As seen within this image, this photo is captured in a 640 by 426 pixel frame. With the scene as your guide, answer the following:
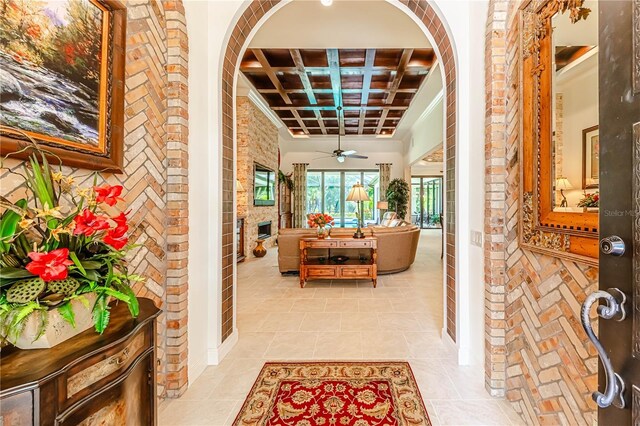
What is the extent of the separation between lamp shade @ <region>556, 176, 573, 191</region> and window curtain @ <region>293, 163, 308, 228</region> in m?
9.23

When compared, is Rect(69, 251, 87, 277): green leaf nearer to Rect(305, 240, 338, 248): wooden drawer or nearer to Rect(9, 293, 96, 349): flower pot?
Rect(9, 293, 96, 349): flower pot

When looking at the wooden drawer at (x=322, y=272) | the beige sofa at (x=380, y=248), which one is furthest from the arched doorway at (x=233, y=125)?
the beige sofa at (x=380, y=248)

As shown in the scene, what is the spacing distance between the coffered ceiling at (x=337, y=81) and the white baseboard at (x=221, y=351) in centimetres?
381

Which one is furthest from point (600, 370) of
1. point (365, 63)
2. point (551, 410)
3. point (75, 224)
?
point (365, 63)

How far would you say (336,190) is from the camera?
11289mm

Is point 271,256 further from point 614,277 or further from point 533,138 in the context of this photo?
point 614,277

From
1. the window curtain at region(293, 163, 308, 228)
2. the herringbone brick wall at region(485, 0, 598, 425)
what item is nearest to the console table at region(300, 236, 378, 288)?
the herringbone brick wall at region(485, 0, 598, 425)

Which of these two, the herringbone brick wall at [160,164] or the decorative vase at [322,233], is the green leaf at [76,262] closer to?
the herringbone brick wall at [160,164]

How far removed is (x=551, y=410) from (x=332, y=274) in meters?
3.23

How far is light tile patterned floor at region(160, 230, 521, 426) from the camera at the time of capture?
1.94 metres

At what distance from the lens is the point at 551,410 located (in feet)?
5.17

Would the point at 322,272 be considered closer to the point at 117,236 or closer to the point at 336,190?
the point at 117,236

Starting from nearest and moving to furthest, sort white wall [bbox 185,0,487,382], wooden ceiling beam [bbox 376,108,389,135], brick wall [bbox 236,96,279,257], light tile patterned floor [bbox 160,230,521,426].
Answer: light tile patterned floor [bbox 160,230,521,426], white wall [bbox 185,0,487,382], brick wall [bbox 236,96,279,257], wooden ceiling beam [bbox 376,108,389,135]

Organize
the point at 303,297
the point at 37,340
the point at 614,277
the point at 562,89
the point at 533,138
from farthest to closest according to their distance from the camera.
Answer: the point at 303,297, the point at 533,138, the point at 562,89, the point at 37,340, the point at 614,277
